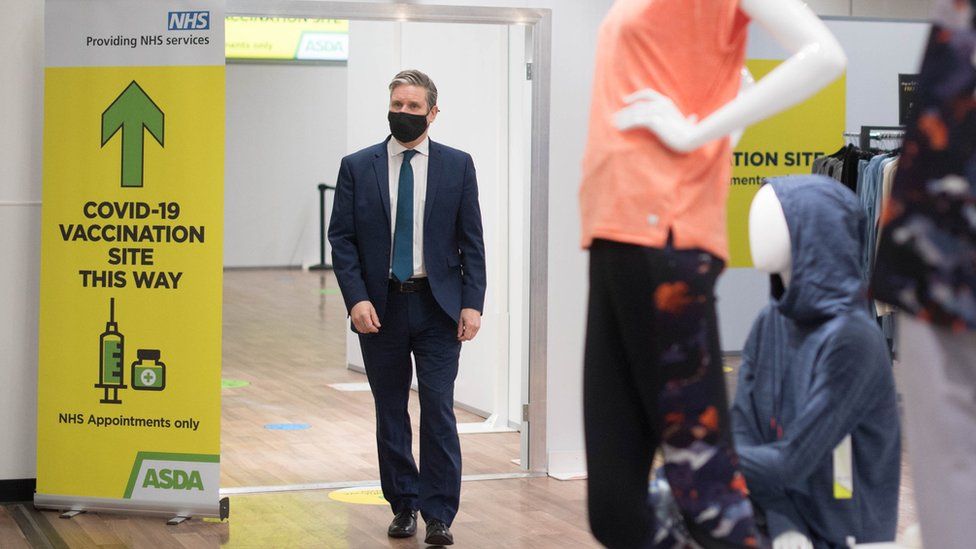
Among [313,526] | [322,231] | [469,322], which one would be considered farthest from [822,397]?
[322,231]

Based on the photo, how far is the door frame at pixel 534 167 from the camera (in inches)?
201

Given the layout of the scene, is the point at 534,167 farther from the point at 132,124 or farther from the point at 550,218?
the point at 132,124

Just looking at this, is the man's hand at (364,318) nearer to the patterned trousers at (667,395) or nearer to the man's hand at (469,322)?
the man's hand at (469,322)

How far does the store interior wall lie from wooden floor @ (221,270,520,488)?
1.78ft

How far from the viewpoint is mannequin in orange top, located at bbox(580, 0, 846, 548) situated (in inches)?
68.4

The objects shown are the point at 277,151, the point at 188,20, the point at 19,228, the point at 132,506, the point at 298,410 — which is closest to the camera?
the point at 188,20

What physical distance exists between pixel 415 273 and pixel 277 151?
46.4 ft

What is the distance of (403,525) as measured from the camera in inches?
170

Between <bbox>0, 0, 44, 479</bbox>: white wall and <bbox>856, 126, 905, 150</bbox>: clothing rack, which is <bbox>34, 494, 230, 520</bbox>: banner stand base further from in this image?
<bbox>856, 126, 905, 150</bbox>: clothing rack

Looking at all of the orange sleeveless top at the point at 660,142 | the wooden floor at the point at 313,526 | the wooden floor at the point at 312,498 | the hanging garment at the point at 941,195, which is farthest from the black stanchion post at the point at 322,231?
the hanging garment at the point at 941,195

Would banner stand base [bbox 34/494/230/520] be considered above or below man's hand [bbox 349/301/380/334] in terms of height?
below

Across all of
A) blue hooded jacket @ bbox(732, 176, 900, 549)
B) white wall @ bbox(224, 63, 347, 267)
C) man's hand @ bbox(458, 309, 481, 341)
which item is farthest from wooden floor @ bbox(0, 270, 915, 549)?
white wall @ bbox(224, 63, 347, 267)

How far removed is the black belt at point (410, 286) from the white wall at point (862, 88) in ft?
7.36

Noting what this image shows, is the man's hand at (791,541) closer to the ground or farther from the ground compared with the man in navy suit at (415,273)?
closer to the ground
